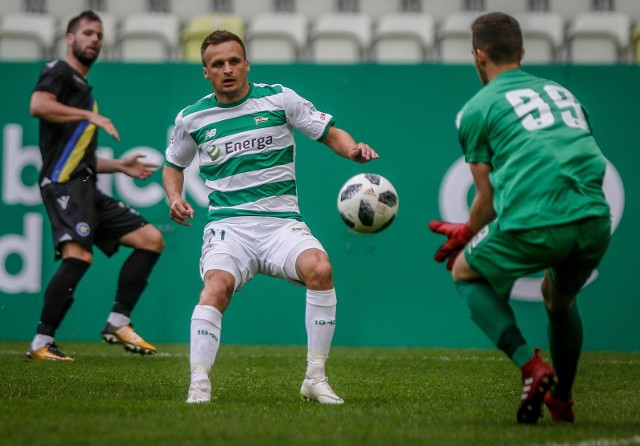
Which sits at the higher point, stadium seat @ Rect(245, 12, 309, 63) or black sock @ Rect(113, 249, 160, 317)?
stadium seat @ Rect(245, 12, 309, 63)

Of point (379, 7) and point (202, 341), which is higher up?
point (379, 7)

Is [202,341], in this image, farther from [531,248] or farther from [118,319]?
[118,319]

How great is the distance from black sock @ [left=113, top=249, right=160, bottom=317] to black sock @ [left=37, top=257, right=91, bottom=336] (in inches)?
16.0

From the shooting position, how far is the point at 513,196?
4.72m

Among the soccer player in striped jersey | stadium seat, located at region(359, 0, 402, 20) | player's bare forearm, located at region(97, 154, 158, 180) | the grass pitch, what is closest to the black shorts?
player's bare forearm, located at region(97, 154, 158, 180)

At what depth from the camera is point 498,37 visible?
4961mm

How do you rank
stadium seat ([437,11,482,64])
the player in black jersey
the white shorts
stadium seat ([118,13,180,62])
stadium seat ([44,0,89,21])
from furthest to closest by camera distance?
1. stadium seat ([44,0,89,21])
2. stadium seat ([118,13,180,62])
3. stadium seat ([437,11,482,64])
4. the player in black jersey
5. the white shorts

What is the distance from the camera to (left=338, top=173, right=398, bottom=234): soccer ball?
6105mm

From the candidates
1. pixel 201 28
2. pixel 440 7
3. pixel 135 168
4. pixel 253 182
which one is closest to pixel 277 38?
pixel 201 28

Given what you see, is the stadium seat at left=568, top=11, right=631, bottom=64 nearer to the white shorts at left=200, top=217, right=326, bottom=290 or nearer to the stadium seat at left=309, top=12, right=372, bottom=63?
the stadium seat at left=309, top=12, right=372, bottom=63

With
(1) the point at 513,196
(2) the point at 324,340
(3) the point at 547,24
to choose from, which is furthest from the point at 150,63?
(1) the point at 513,196

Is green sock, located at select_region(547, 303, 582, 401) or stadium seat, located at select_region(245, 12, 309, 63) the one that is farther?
stadium seat, located at select_region(245, 12, 309, 63)

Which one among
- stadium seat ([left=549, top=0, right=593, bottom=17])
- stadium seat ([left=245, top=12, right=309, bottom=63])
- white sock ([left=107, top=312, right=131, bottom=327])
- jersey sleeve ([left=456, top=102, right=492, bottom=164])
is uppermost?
stadium seat ([left=549, top=0, right=593, bottom=17])

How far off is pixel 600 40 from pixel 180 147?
7.46 meters
